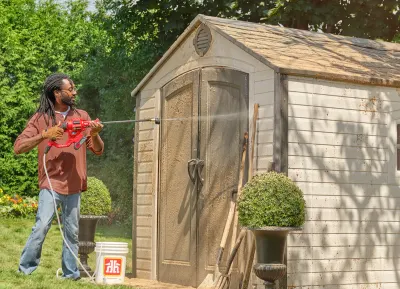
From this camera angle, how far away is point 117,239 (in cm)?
1744

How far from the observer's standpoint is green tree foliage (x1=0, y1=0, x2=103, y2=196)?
19.6 meters

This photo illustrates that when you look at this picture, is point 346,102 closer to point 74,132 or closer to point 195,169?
point 195,169

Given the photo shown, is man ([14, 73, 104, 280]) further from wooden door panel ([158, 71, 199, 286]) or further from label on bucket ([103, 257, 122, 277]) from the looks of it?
wooden door panel ([158, 71, 199, 286])

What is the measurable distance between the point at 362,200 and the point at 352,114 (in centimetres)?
96

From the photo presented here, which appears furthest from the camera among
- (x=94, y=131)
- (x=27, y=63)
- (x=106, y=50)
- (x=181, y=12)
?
(x=106, y=50)

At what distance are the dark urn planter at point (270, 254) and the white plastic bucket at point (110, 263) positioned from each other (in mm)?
1437

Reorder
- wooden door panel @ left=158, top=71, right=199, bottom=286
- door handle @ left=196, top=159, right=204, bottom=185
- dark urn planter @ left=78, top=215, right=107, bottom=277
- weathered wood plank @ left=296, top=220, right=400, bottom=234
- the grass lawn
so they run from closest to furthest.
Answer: the grass lawn, weathered wood plank @ left=296, top=220, right=400, bottom=234, door handle @ left=196, top=159, right=204, bottom=185, wooden door panel @ left=158, top=71, right=199, bottom=286, dark urn planter @ left=78, top=215, right=107, bottom=277

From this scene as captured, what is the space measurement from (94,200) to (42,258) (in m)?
3.00

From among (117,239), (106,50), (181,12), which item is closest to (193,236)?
(117,239)

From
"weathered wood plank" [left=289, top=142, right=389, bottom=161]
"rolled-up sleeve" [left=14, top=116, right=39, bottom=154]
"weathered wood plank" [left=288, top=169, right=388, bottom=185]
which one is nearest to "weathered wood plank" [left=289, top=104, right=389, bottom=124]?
"weathered wood plank" [left=289, top=142, right=389, bottom=161]

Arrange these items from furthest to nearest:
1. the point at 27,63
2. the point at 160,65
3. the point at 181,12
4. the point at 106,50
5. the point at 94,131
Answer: the point at 106,50
the point at 27,63
the point at 181,12
the point at 160,65
the point at 94,131

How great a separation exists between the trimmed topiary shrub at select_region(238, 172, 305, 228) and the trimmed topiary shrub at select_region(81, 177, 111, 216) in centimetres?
280

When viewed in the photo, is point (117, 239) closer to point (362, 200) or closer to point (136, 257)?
point (136, 257)

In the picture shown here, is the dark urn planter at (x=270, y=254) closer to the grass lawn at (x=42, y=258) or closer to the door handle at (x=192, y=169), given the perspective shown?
the grass lawn at (x=42, y=258)
